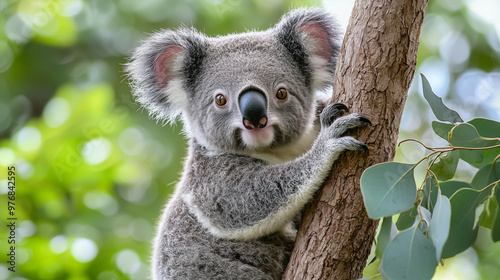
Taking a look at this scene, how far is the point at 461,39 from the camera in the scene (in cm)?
571

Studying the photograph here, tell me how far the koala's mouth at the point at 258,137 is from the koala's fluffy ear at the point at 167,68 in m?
0.55

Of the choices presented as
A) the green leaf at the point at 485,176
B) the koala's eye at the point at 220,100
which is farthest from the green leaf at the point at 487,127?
the koala's eye at the point at 220,100

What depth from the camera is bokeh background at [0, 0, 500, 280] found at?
423 cm

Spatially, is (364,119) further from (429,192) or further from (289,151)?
(289,151)

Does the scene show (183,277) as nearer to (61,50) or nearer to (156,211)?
(156,211)

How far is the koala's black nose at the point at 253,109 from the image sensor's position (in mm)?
2414

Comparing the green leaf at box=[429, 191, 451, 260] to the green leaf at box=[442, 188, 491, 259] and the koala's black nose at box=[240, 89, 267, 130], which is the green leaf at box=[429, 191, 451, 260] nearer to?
the green leaf at box=[442, 188, 491, 259]

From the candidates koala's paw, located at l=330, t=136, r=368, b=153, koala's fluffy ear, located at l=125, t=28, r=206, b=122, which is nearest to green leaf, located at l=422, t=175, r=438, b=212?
koala's paw, located at l=330, t=136, r=368, b=153

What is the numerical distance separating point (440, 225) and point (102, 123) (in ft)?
12.6

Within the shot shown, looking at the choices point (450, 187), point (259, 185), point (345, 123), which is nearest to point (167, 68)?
point (259, 185)

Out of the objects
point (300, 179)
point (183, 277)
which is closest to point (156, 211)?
point (183, 277)

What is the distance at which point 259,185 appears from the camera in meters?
2.54

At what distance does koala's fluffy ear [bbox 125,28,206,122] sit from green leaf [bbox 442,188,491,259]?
1577mm

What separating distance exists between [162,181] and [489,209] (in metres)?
3.80
